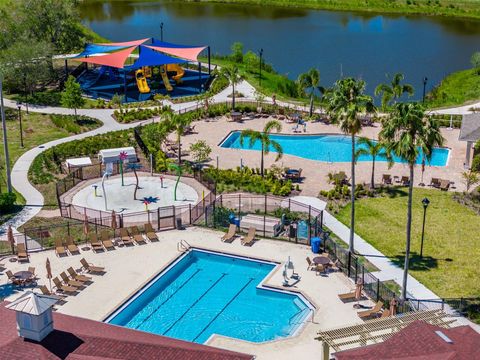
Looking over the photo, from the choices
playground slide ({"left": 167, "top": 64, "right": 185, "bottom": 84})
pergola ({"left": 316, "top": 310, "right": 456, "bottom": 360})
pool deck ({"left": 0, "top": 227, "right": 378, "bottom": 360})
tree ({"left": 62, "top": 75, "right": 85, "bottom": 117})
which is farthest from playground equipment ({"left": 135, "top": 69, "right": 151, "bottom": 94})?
pergola ({"left": 316, "top": 310, "right": 456, "bottom": 360})

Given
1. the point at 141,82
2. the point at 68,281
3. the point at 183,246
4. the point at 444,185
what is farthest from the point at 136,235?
the point at 141,82

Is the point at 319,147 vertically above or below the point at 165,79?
below

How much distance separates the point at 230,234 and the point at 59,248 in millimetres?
9447

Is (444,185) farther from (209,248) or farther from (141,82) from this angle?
(141,82)

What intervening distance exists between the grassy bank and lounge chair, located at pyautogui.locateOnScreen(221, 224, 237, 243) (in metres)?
91.2

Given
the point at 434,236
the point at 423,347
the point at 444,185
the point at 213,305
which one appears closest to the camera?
the point at 423,347

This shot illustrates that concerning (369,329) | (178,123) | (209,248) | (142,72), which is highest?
(142,72)

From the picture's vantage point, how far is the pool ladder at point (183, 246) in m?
39.5

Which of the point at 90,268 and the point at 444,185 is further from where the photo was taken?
the point at 444,185

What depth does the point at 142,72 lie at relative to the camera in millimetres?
74688

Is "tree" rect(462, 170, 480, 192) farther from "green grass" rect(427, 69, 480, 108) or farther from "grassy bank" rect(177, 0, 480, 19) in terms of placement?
"grassy bank" rect(177, 0, 480, 19)

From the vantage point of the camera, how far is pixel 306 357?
97.1 feet

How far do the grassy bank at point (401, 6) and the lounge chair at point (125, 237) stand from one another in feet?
311

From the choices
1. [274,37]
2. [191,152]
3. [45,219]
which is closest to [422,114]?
[45,219]
